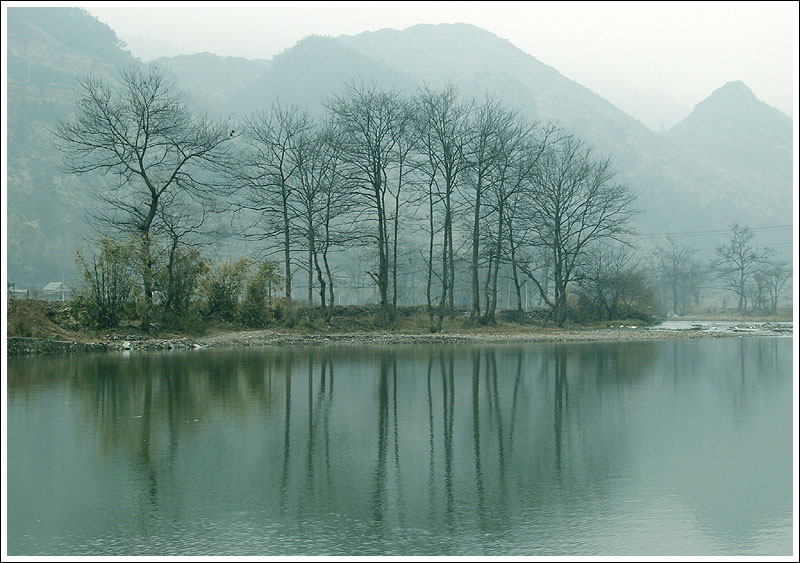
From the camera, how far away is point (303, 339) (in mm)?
27359

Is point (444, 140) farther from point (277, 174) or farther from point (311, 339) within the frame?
point (311, 339)

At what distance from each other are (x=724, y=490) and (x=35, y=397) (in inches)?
375

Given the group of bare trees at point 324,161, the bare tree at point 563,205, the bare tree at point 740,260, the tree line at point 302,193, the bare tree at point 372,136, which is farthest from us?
the bare tree at point 740,260

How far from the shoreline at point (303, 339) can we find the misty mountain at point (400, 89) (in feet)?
210

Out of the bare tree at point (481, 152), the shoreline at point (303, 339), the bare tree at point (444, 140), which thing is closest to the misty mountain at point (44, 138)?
the bare tree at point (444, 140)

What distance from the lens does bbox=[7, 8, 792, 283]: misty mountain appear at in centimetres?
8981

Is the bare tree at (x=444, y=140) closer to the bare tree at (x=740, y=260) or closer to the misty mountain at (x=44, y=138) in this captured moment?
the bare tree at (x=740, y=260)

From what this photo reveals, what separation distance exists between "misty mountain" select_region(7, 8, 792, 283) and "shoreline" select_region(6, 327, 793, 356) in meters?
63.9

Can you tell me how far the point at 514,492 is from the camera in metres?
6.36

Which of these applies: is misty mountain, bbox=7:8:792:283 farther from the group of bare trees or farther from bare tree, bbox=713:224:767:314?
the group of bare trees

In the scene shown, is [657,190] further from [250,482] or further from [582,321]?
[250,482]

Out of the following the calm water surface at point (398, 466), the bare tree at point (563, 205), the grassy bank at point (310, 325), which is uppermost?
the bare tree at point (563, 205)

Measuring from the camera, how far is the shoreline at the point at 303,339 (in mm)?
21312

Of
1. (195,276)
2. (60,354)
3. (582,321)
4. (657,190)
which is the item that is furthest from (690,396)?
(657,190)
